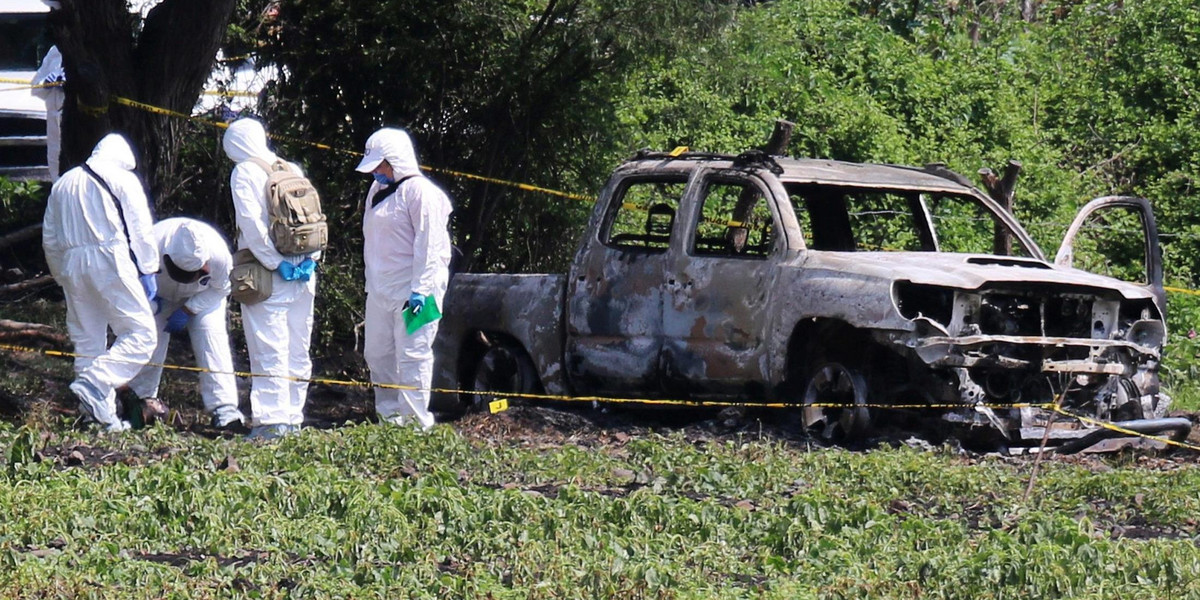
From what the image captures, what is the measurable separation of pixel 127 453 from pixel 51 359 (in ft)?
13.4

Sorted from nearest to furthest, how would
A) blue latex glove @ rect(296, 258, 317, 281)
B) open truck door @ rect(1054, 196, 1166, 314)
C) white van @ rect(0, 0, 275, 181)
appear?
blue latex glove @ rect(296, 258, 317, 281)
white van @ rect(0, 0, 275, 181)
open truck door @ rect(1054, 196, 1166, 314)

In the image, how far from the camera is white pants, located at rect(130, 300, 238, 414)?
10094mm

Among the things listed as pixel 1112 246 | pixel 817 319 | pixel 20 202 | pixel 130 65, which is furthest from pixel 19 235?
pixel 1112 246

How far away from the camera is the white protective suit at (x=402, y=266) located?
9.80 metres

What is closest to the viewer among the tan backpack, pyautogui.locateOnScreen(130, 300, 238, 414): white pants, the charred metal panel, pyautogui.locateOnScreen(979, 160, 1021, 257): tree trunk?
the tan backpack

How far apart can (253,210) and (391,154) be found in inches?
32.8

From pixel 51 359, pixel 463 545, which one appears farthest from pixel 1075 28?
pixel 463 545

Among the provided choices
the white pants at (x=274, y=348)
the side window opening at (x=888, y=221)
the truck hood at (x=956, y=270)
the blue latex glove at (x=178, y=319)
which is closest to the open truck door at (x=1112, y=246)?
the side window opening at (x=888, y=221)

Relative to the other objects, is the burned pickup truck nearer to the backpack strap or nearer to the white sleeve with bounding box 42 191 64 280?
the backpack strap

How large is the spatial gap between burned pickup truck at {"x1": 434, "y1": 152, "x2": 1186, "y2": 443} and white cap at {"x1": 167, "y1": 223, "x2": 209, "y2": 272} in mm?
1882

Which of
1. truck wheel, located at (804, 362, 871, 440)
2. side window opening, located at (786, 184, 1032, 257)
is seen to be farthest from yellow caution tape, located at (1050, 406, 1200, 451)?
side window opening, located at (786, 184, 1032, 257)

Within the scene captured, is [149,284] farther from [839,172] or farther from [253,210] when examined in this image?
[839,172]

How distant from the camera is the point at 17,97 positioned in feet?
49.7

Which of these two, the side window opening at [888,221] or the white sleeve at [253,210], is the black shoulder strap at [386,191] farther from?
the side window opening at [888,221]
